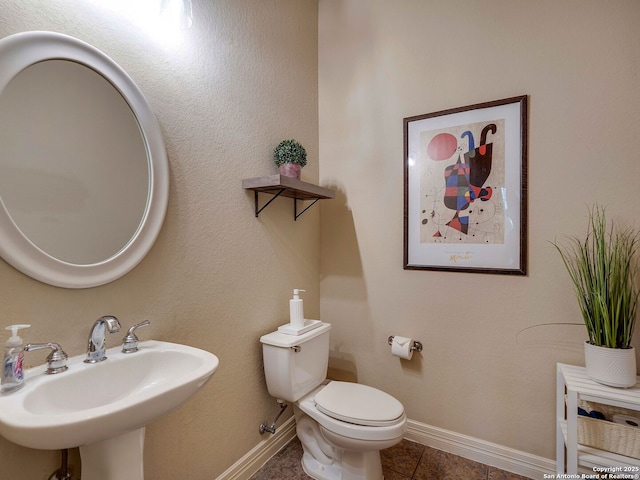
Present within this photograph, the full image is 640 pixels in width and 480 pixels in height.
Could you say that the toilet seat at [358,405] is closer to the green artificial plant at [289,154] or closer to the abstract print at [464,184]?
the abstract print at [464,184]

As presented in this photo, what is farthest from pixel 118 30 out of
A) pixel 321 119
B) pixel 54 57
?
pixel 321 119

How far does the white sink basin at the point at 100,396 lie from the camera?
0.63 m

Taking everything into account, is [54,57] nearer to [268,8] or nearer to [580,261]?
[268,8]

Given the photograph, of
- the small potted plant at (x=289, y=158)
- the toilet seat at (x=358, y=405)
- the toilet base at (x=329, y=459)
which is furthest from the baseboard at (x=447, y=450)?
the small potted plant at (x=289, y=158)

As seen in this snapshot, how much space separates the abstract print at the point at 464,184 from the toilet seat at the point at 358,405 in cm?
91

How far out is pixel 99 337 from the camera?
3.11ft

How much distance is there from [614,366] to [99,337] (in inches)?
Result: 73.8

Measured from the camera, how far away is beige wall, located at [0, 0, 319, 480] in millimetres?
925

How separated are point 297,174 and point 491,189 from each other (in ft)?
3.41

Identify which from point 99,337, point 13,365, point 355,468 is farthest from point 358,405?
point 13,365

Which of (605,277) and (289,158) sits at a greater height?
(289,158)

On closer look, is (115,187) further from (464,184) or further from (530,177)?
(530,177)

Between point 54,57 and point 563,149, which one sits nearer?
point 54,57

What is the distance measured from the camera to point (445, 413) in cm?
177
